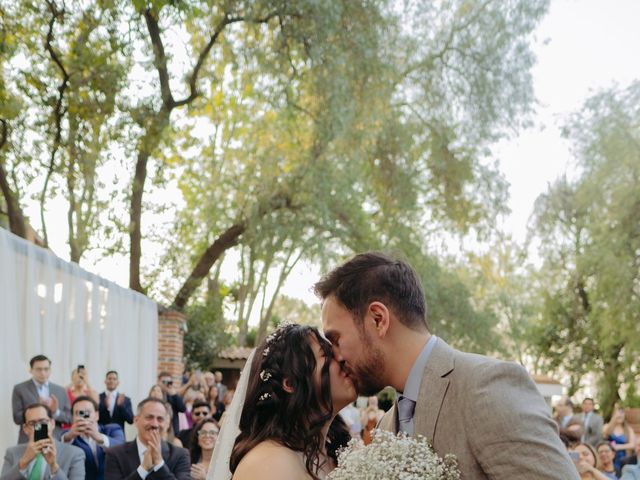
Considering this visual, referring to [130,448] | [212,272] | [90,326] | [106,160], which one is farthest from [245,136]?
[130,448]

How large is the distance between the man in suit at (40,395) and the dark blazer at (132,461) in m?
0.97

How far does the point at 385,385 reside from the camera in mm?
2859

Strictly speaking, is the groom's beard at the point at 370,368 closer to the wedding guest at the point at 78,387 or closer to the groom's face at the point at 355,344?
the groom's face at the point at 355,344

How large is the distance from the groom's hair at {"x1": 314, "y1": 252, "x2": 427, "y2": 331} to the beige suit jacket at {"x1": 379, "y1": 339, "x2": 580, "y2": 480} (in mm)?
139

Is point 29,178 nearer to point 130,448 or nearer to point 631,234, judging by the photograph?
point 130,448

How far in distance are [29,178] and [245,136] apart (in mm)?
11270

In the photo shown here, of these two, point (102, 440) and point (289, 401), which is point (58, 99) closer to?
point (102, 440)

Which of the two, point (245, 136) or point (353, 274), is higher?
point (245, 136)

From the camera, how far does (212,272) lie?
105 feet

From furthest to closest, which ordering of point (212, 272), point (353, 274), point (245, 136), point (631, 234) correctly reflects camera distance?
point (212, 272) → point (245, 136) → point (631, 234) → point (353, 274)

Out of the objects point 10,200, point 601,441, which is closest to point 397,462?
point 601,441

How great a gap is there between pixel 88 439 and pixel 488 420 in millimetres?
6659

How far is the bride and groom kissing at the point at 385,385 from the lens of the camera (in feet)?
7.90

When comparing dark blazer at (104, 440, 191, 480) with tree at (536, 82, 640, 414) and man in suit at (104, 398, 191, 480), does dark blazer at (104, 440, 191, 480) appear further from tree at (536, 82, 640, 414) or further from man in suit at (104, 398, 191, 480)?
tree at (536, 82, 640, 414)
